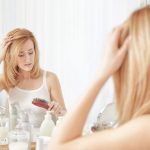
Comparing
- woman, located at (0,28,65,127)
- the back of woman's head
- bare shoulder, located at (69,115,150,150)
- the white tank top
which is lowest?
the white tank top

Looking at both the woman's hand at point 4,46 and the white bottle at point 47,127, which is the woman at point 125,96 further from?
the woman's hand at point 4,46

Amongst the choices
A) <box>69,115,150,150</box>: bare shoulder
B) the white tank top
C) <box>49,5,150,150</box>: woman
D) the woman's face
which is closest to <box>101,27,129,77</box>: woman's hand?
<box>49,5,150,150</box>: woman

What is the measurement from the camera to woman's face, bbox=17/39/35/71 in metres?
2.02

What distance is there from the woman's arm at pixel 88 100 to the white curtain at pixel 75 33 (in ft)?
5.79

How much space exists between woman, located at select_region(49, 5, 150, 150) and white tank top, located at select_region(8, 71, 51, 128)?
43.9 inches

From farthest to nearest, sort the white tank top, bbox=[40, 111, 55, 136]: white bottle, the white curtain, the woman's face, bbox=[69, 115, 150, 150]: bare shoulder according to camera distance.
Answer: the white curtain → the woman's face → the white tank top → bbox=[40, 111, 55, 136]: white bottle → bbox=[69, 115, 150, 150]: bare shoulder

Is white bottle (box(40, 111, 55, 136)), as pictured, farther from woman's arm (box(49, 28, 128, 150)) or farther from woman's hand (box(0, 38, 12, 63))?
woman's arm (box(49, 28, 128, 150))

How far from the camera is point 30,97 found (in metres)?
2.05

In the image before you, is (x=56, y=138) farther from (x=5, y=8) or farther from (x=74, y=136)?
(x=5, y=8)

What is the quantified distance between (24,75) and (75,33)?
0.64 metres

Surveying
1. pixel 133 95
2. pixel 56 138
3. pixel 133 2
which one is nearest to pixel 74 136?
pixel 56 138

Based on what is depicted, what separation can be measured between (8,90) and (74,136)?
134 centimetres

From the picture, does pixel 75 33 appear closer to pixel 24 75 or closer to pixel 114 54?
pixel 24 75

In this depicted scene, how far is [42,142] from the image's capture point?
1.36 meters
